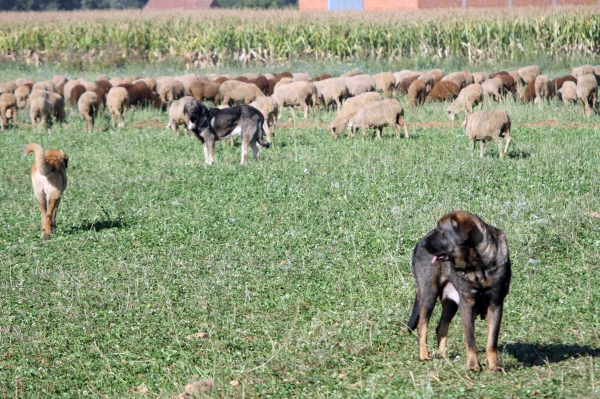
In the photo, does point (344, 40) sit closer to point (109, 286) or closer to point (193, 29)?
point (193, 29)

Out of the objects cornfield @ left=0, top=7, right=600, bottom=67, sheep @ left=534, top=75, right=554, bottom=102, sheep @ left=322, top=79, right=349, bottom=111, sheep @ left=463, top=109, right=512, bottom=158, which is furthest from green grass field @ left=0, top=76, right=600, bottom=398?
cornfield @ left=0, top=7, right=600, bottom=67

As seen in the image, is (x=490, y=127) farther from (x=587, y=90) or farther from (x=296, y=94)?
(x=296, y=94)

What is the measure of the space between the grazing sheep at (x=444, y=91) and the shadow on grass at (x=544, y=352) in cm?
2023

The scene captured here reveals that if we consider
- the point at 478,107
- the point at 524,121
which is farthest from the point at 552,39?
the point at 524,121

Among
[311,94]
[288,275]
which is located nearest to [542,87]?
[311,94]

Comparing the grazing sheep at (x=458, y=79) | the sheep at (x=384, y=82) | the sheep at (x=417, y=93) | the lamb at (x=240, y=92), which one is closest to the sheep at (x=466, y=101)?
the sheep at (x=417, y=93)

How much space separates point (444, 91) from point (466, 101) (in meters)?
3.62

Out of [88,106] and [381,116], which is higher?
[381,116]

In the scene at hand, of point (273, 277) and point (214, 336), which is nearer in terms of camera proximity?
point (214, 336)

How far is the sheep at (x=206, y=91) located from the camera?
1090 inches

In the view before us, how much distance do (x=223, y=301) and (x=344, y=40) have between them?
1283 inches

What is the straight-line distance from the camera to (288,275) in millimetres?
9453

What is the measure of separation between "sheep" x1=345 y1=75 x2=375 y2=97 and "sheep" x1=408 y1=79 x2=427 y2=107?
1.53m

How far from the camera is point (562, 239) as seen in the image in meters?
9.95
